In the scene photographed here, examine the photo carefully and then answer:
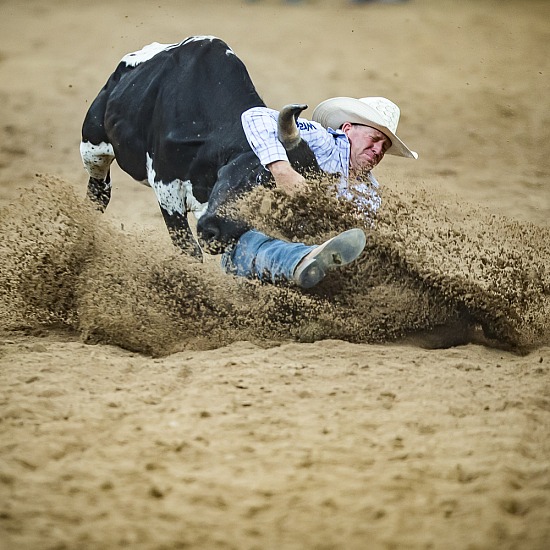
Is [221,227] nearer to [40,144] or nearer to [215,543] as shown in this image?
[215,543]

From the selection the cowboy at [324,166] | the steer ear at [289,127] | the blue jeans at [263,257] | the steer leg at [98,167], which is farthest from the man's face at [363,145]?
the steer leg at [98,167]

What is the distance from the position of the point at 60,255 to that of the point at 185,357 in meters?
0.89

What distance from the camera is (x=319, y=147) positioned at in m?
2.82

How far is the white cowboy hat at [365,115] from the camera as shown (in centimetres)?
296

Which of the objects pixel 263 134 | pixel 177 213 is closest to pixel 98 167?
pixel 177 213

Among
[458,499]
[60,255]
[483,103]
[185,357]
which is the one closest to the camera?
[458,499]

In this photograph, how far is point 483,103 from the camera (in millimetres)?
6523

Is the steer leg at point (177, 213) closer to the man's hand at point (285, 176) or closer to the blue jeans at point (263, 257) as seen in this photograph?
the blue jeans at point (263, 257)

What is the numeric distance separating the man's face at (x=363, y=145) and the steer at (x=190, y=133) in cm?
23

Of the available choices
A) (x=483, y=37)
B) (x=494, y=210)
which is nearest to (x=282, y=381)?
(x=494, y=210)

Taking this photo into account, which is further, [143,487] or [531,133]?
[531,133]

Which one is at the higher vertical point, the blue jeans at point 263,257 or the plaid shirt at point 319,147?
the plaid shirt at point 319,147

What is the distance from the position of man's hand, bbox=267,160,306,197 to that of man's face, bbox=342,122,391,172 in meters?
0.35

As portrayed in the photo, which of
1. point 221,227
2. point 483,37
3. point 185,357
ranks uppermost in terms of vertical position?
point 483,37
